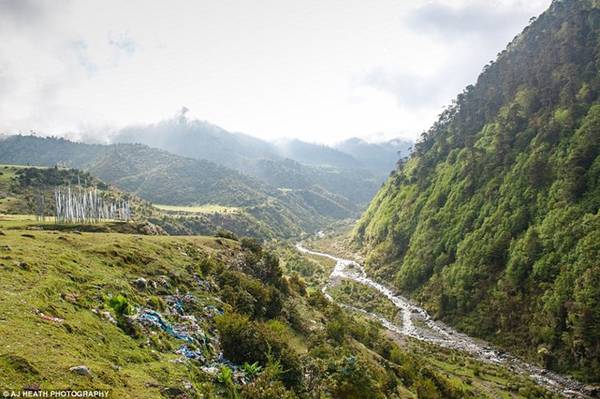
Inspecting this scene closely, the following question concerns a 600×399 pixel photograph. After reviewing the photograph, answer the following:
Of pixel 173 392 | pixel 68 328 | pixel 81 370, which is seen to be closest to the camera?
pixel 81 370

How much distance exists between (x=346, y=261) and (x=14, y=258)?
139250 mm

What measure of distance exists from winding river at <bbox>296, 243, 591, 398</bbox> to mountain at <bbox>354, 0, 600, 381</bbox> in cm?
246

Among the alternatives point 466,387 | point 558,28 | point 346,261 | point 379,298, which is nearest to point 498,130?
point 558,28

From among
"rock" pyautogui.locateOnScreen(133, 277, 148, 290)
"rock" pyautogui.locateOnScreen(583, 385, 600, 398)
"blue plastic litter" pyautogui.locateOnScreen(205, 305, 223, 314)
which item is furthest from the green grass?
"rock" pyautogui.locateOnScreen(583, 385, 600, 398)

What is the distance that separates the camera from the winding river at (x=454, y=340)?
5040 cm

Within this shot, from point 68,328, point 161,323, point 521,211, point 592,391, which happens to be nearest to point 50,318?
point 68,328

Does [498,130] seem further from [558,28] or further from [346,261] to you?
[346,261]

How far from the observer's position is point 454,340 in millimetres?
69312

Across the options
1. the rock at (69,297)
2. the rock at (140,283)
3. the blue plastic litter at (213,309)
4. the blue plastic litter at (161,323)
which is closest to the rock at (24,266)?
the rock at (69,297)

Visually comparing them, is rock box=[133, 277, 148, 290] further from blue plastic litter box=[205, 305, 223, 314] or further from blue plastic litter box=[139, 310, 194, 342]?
blue plastic litter box=[205, 305, 223, 314]

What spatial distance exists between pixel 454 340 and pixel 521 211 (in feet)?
105

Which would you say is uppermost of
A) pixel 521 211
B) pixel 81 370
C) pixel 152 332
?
pixel 521 211

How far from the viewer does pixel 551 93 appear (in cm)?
10275

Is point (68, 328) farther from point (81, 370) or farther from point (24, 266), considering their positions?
point (24, 266)
